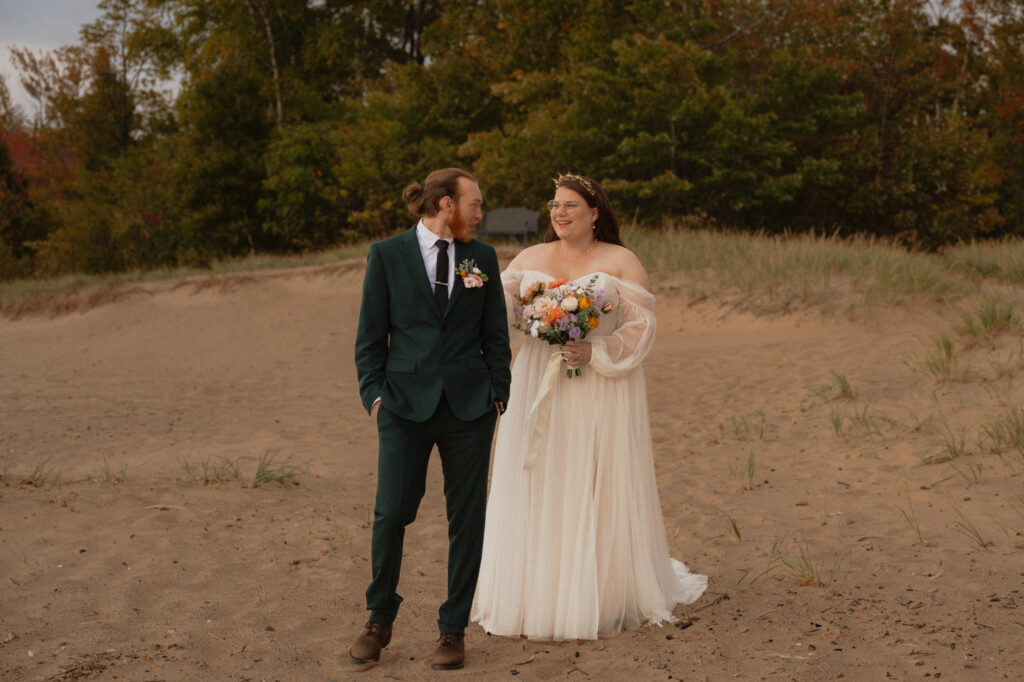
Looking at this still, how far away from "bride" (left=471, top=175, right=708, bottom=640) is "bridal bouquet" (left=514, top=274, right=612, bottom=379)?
0.15 feet

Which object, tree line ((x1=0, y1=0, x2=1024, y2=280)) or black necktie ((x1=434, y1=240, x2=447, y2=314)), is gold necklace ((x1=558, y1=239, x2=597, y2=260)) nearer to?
black necktie ((x1=434, y1=240, x2=447, y2=314))

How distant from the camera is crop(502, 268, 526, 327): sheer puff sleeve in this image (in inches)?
194

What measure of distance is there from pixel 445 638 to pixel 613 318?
6.04 ft

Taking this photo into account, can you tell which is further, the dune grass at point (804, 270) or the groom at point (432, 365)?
the dune grass at point (804, 270)

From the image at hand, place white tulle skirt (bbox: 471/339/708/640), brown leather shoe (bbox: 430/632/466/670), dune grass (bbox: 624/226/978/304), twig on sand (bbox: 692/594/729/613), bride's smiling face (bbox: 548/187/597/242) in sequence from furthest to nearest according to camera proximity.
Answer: dune grass (bbox: 624/226/978/304) < twig on sand (bbox: 692/594/729/613) < bride's smiling face (bbox: 548/187/597/242) < white tulle skirt (bbox: 471/339/708/640) < brown leather shoe (bbox: 430/632/466/670)

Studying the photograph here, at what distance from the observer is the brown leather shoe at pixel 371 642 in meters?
4.41

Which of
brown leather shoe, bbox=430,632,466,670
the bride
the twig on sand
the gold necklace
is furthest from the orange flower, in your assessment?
the twig on sand

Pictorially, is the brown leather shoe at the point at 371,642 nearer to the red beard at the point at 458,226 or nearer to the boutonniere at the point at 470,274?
the boutonniere at the point at 470,274

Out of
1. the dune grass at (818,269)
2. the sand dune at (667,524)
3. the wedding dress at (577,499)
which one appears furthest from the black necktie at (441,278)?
the dune grass at (818,269)

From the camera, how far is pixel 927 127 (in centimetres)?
2588

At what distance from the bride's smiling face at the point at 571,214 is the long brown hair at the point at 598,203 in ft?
0.09

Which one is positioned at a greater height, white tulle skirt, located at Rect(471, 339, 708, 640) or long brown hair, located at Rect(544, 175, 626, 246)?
long brown hair, located at Rect(544, 175, 626, 246)

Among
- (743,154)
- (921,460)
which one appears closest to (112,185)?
(743,154)

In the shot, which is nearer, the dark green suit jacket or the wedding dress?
the dark green suit jacket
